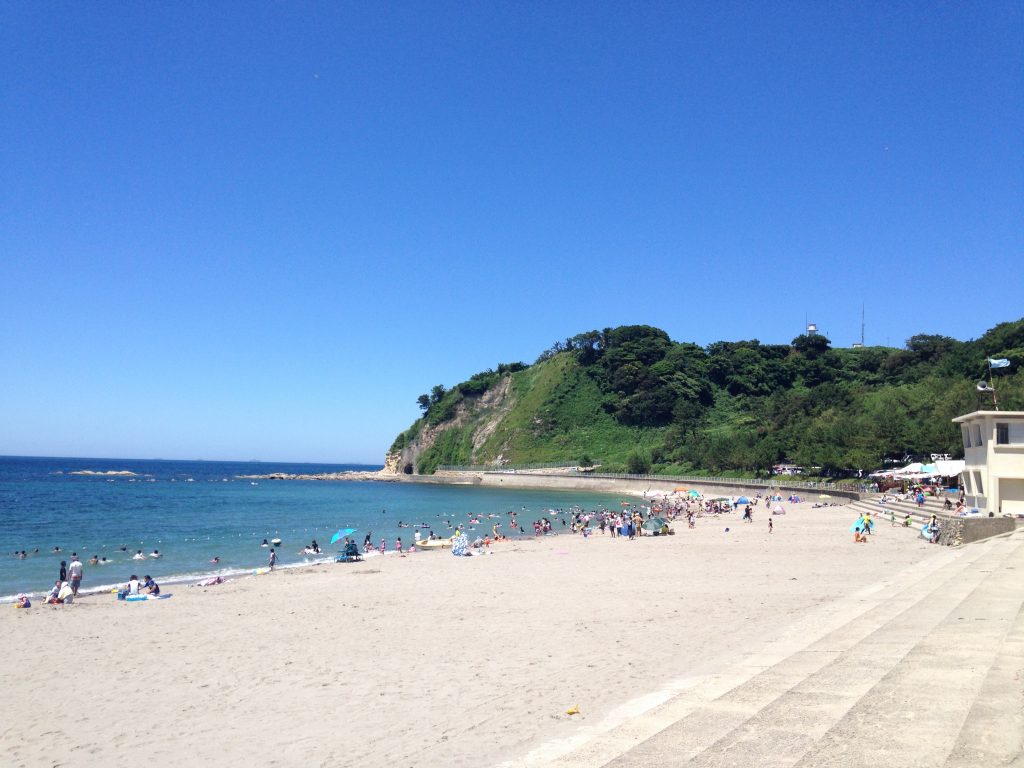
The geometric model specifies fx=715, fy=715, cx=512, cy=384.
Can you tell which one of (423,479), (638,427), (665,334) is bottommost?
(423,479)

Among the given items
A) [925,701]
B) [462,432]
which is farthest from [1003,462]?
[462,432]

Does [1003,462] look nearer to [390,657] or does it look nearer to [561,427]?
[390,657]

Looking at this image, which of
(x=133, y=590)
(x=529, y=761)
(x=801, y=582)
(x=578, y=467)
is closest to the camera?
(x=529, y=761)

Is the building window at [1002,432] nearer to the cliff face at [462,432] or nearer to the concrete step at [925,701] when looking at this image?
the concrete step at [925,701]

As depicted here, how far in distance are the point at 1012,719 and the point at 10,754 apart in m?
11.6

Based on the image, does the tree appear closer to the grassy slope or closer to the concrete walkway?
the grassy slope

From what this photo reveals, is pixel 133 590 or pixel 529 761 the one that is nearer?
pixel 529 761

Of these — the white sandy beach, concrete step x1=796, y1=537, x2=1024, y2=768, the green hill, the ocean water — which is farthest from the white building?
the green hill

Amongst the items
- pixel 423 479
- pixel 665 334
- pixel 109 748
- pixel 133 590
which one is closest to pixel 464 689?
pixel 109 748

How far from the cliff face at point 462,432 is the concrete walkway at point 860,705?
4832 inches

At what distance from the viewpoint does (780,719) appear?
7180 millimetres

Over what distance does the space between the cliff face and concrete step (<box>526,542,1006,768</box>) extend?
119 meters

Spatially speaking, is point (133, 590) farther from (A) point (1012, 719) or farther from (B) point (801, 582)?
(A) point (1012, 719)

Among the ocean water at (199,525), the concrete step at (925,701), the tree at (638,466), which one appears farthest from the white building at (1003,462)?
the tree at (638,466)
